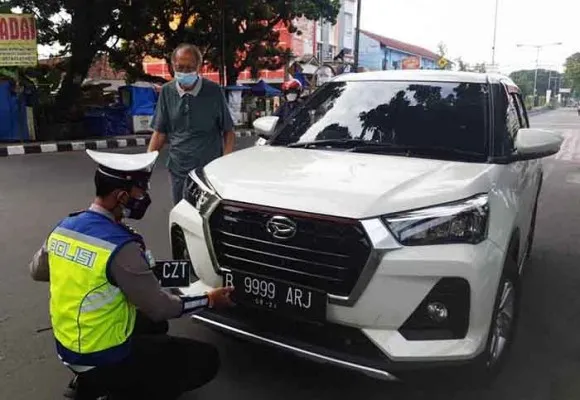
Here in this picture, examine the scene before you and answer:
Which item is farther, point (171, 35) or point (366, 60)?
point (366, 60)

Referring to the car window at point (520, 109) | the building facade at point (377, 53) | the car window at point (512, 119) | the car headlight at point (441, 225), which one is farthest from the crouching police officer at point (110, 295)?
the building facade at point (377, 53)

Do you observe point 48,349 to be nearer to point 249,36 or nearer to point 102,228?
point 102,228

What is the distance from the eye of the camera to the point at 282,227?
2.75 m

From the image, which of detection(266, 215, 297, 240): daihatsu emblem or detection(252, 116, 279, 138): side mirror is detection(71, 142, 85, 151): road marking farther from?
detection(266, 215, 297, 240): daihatsu emblem

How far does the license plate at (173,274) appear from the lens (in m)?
2.80

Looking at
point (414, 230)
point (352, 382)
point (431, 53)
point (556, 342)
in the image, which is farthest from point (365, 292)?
point (431, 53)

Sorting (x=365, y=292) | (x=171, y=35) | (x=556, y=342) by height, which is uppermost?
(x=171, y=35)

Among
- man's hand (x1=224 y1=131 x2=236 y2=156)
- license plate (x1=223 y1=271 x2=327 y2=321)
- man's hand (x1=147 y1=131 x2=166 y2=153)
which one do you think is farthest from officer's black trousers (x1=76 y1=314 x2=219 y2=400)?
man's hand (x1=224 y1=131 x2=236 y2=156)

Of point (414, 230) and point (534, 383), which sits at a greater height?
point (414, 230)

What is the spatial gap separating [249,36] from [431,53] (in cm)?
4719

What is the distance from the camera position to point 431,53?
65375 millimetres

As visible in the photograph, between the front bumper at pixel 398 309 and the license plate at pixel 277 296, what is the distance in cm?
7

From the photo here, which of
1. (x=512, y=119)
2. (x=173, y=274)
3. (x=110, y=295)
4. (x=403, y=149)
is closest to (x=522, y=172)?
(x=512, y=119)

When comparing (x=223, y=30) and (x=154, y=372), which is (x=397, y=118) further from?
(x=223, y=30)
